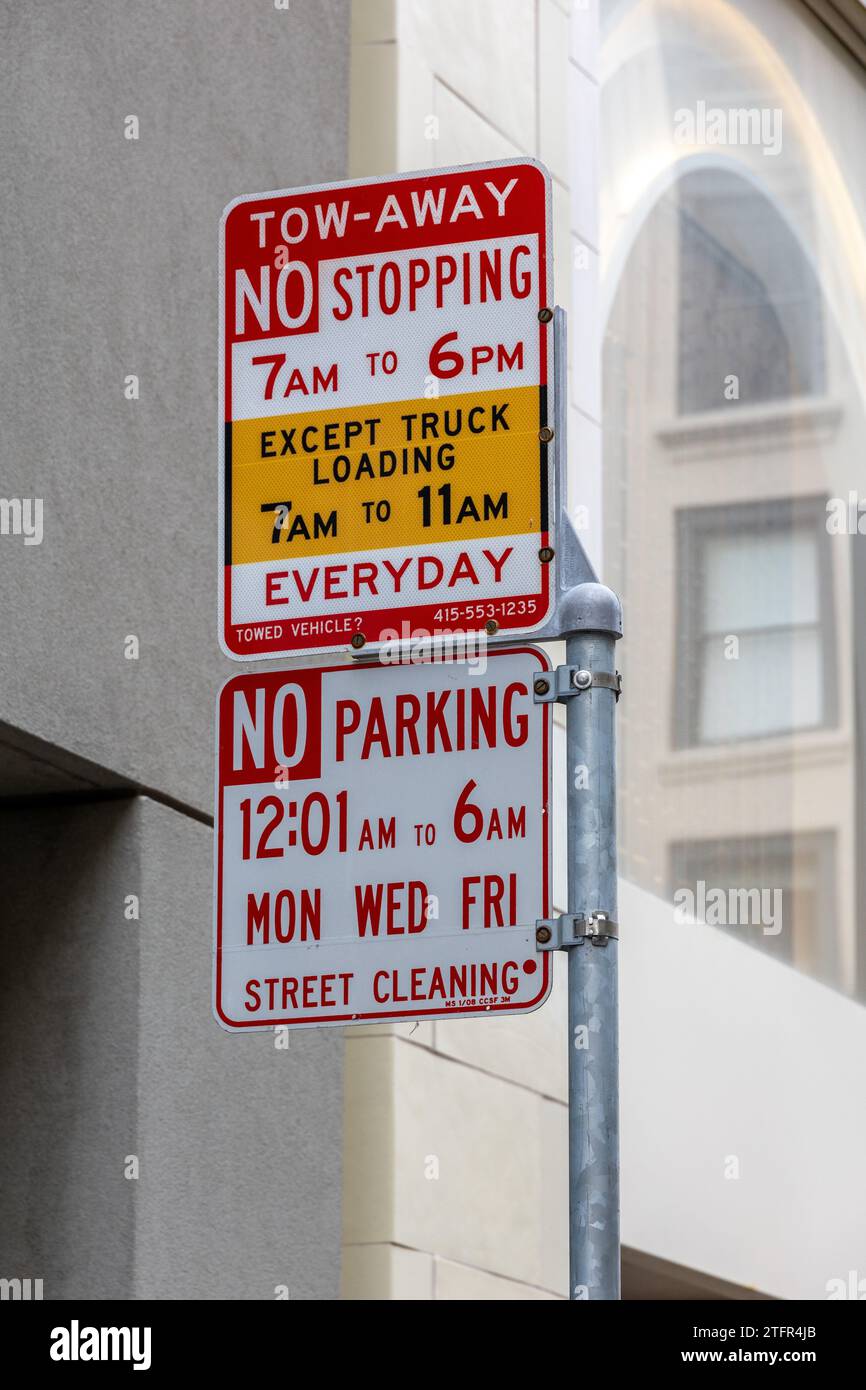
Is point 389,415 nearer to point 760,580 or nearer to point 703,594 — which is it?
point 703,594

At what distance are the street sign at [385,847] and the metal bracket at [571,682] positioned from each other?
31 mm

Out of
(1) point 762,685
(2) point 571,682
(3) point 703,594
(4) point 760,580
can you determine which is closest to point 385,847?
(2) point 571,682

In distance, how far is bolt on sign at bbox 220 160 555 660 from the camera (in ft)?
12.9

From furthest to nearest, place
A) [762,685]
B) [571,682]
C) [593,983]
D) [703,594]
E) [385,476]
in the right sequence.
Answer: [762,685] < [703,594] < [385,476] < [571,682] < [593,983]

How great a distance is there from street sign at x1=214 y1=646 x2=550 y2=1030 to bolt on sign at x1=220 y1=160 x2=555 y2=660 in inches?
4.3

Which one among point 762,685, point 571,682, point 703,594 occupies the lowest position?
point 571,682

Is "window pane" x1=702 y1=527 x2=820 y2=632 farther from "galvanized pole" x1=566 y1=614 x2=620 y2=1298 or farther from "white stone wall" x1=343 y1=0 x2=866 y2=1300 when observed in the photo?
"galvanized pole" x1=566 y1=614 x2=620 y2=1298

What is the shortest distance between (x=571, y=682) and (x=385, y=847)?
40cm

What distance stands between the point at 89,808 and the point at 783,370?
7184 mm

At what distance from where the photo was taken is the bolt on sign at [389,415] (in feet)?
12.9

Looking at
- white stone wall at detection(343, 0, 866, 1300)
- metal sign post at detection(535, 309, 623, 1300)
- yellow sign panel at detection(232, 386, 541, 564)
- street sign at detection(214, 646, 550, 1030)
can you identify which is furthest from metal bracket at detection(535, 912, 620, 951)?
white stone wall at detection(343, 0, 866, 1300)

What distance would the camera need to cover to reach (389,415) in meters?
4.07

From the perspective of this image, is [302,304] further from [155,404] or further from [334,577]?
[155,404]
